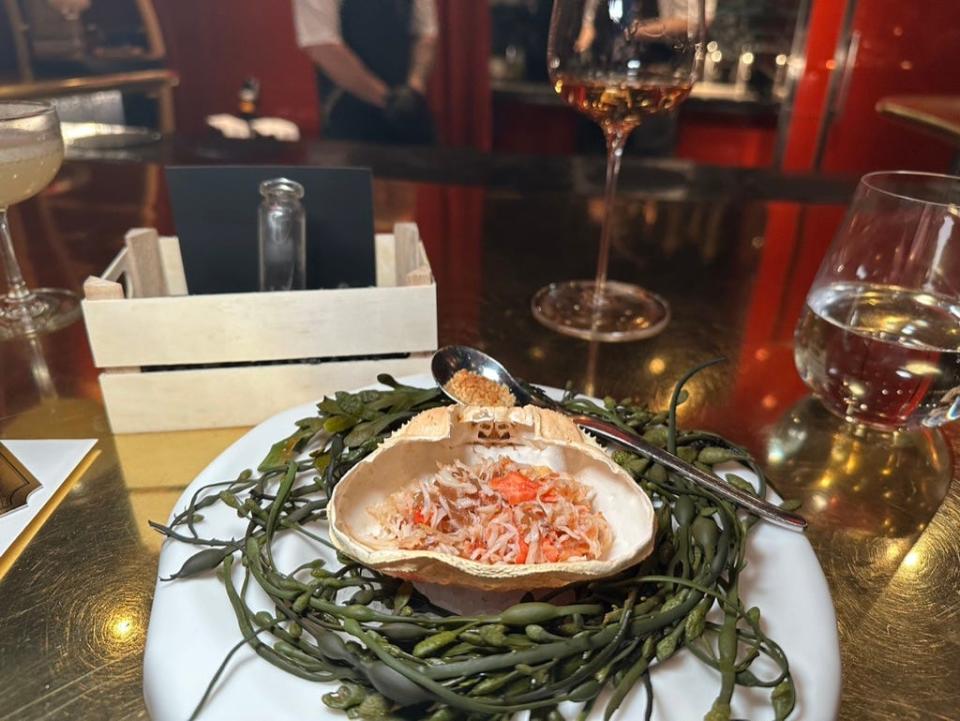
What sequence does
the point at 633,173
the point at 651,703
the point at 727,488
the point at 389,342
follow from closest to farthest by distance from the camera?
the point at 651,703, the point at 727,488, the point at 389,342, the point at 633,173

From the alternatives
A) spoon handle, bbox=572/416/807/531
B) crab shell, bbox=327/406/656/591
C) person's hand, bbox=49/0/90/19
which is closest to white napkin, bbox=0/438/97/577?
crab shell, bbox=327/406/656/591

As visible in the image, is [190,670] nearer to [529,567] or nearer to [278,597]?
[278,597]

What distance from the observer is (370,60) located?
265 cm

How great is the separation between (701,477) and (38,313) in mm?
721

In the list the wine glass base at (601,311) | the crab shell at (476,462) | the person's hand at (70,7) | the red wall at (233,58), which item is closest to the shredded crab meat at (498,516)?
the crab shell at (476,462)

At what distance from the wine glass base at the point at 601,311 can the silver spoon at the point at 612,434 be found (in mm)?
217

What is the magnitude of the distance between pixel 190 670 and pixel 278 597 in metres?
0.05

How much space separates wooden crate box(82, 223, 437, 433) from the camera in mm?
578

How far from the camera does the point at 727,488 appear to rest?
0.46 m

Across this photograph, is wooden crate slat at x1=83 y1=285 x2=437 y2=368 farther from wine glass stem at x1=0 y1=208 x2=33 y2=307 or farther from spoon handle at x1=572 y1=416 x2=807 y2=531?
wine glass stem at x1=0 y1=208 x2=33 y2=307

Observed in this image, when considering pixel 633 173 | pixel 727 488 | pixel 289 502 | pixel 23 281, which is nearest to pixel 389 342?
pixel 289 502

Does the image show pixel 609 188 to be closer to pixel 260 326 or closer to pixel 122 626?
pixel 260 326

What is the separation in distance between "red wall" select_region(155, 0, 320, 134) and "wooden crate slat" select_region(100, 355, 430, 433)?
7.75 feet

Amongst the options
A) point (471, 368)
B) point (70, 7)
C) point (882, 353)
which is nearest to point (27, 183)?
point (471, 368)
